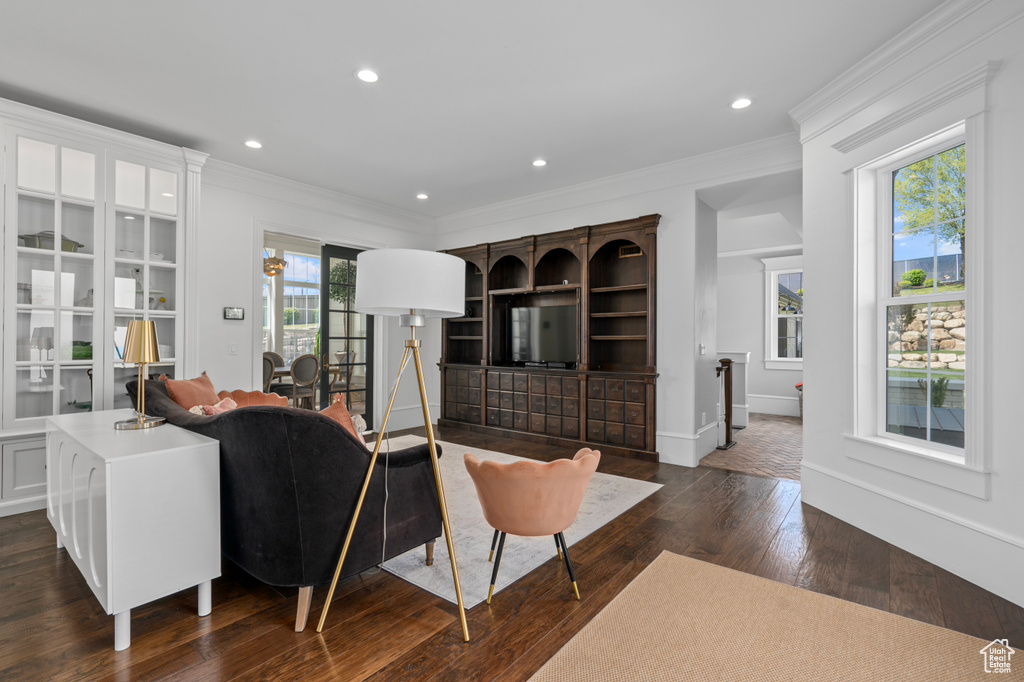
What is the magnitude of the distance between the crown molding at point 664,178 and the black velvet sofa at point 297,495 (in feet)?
12.7

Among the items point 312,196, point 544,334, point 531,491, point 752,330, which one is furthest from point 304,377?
point 752,330

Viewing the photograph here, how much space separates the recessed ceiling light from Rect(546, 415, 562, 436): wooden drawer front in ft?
12.1

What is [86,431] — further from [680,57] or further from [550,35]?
[680,57]

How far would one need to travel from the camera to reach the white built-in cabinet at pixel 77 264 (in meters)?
3.31

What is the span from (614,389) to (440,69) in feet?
10.8

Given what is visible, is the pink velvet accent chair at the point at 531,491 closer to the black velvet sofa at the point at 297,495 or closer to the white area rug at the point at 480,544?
the white area rug at the point at 480,544

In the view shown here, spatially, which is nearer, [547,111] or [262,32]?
[262,32]

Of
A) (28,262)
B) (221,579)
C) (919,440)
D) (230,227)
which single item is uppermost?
(230,227)

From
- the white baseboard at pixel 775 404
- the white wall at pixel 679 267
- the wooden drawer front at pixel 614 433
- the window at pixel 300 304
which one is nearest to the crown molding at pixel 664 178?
the white wall at pixel 679 267

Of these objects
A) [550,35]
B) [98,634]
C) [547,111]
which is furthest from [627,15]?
[98,634]

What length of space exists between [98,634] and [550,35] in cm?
350

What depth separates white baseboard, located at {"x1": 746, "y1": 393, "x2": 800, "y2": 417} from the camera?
7.93 meters

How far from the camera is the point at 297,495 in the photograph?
6.28 ft

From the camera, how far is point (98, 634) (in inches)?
76.0
